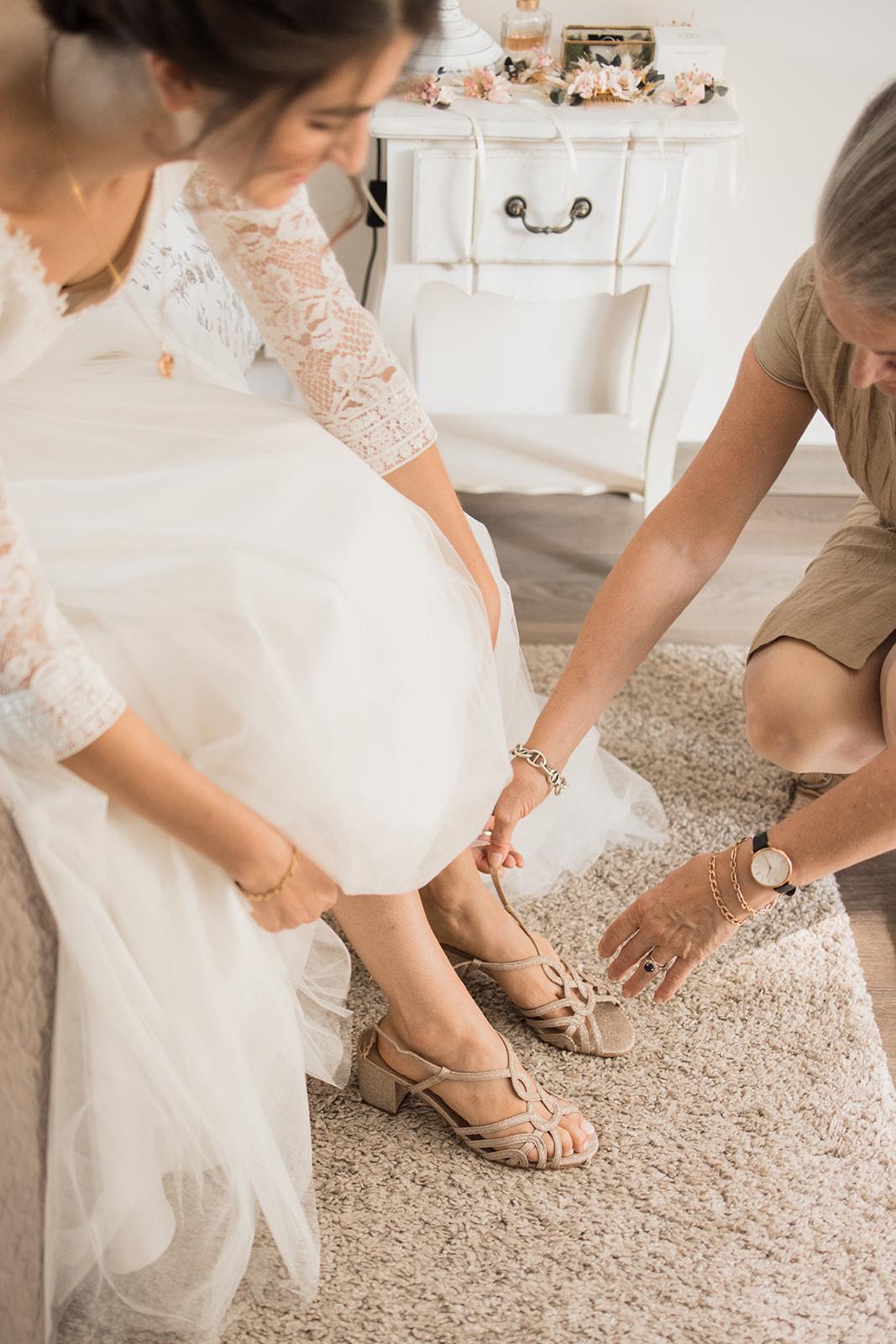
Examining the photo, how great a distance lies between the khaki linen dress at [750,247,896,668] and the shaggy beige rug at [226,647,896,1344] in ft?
1.14

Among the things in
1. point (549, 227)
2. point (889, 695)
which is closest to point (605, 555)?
point (549, 227)

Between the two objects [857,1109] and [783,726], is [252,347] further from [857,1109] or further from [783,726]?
[857,1109]

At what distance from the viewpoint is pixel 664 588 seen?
1.28m

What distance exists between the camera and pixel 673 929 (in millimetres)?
1092

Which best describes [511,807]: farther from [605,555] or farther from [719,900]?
[605,555]

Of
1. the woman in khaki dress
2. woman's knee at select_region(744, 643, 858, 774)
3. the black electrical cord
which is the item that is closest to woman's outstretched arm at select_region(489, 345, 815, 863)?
the woman in khaki dress

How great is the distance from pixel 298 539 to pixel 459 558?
227mm

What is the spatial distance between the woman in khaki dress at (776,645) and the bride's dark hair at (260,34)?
1.78ft

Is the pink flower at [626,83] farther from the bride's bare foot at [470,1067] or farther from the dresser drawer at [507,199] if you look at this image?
the bride's bare foot at [470,1067]

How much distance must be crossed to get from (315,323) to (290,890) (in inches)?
20.5

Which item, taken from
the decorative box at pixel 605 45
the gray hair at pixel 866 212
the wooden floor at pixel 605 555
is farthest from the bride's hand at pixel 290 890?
the decorative box at pixel 605 45

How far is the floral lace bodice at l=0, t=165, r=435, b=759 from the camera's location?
78 centimetres

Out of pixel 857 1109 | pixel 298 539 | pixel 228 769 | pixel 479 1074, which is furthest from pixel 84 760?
pixel 857 1109

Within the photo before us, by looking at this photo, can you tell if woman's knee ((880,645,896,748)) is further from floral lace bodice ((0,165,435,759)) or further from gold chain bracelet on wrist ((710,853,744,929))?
floral lace bodice ((0,165,435,759))
